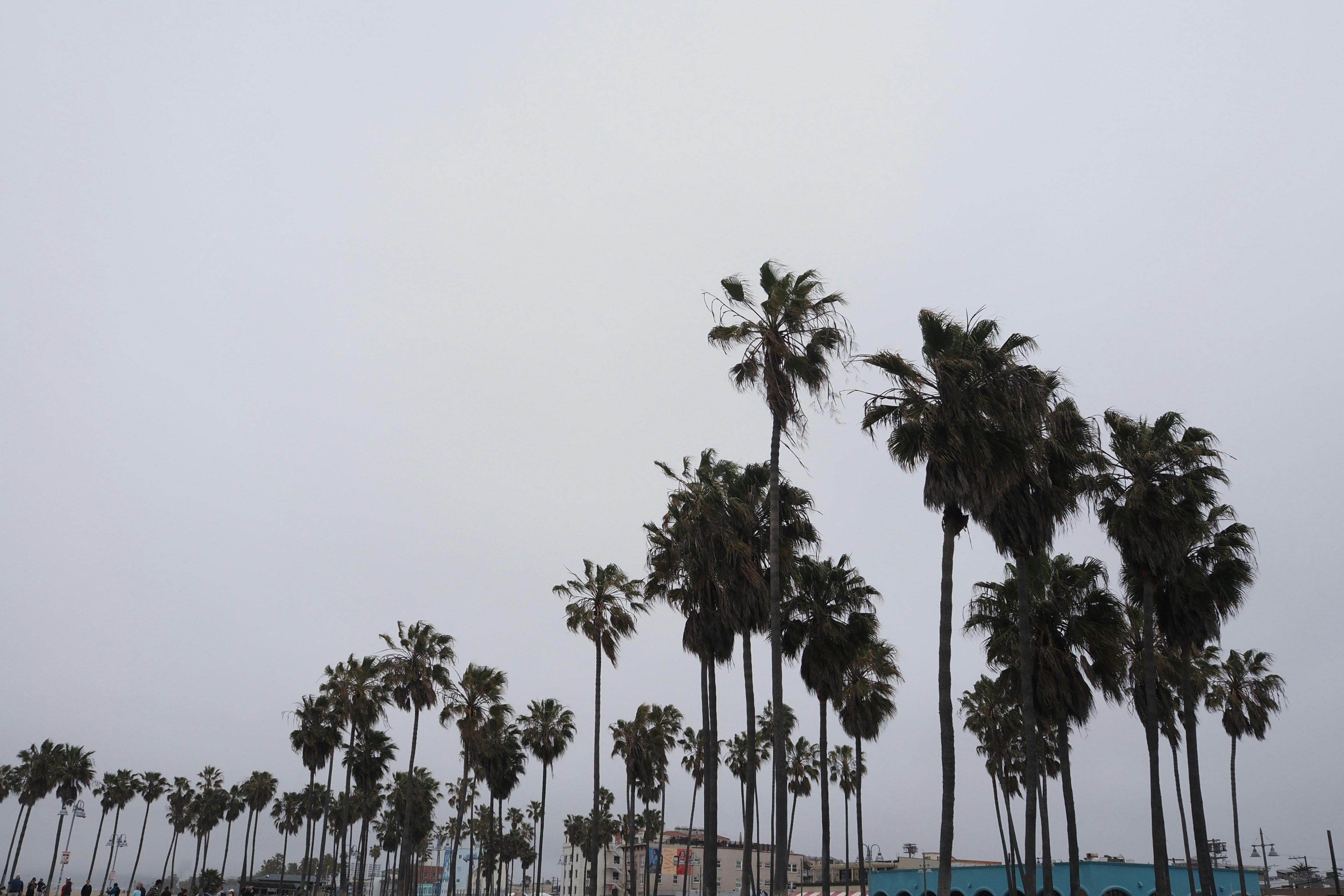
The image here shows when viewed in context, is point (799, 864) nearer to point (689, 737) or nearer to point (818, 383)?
point (689, 737)

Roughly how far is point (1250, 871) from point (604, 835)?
6106cm

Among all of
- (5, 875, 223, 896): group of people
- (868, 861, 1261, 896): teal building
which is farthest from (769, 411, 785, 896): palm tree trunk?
(5, 875, 223, 896): group of people

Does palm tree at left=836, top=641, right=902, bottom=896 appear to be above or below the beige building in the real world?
above

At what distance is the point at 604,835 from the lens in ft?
327

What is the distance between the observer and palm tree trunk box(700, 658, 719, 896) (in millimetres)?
32125

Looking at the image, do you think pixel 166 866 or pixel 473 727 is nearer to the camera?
pixel 473 727

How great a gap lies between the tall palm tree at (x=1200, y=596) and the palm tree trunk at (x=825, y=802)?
13.1 m

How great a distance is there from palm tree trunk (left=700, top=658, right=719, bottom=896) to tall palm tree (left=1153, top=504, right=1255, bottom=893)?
16.0 metres

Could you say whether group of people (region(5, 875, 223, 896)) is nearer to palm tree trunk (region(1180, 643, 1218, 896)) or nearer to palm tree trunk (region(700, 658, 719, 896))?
palm tree trunk (region(700, 658, 719, 896))

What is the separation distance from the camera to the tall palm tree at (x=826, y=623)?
113 ft

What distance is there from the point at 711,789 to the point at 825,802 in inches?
382

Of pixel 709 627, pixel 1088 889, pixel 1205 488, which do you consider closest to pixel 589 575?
pixel 709 627

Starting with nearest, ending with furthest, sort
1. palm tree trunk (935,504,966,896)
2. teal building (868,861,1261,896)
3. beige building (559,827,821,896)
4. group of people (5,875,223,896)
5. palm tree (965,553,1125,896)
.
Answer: palm tree trunk (935,504,966,896)
palm tree (965,553,1125,896)
group of people (5,875,223,896)
teal building (868,861,1261,896)
beige building (559,827,821,896)

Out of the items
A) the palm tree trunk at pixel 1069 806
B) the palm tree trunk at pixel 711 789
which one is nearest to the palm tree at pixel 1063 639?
the palm tree trunk at pixel 1069 806
